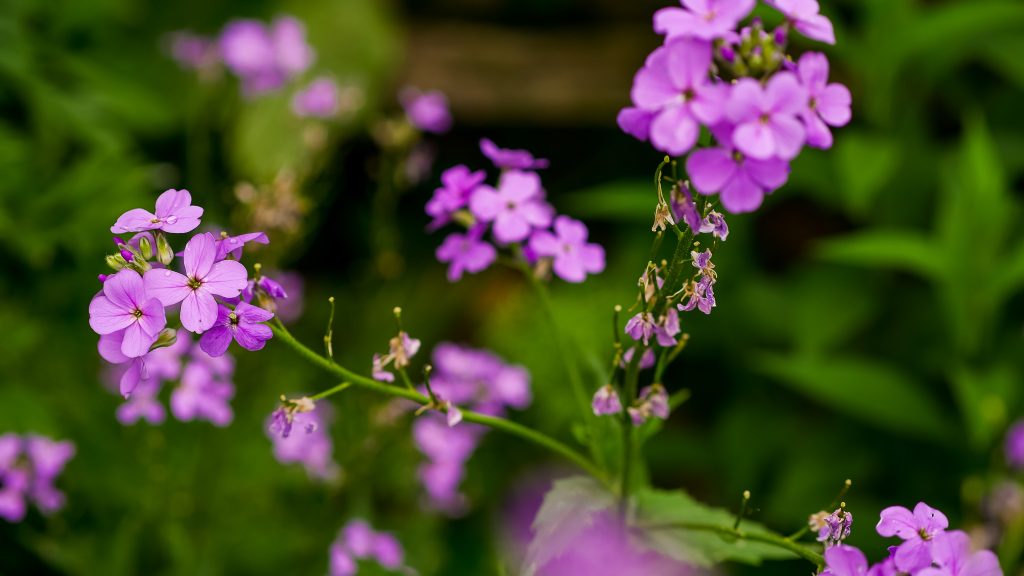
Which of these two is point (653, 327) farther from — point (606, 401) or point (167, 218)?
point (167, 218)

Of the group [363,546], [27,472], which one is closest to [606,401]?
[363,546]

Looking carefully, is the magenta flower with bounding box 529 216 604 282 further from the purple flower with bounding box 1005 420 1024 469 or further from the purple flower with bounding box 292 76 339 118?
the purple flower with bounding box 1005 420 1024 469

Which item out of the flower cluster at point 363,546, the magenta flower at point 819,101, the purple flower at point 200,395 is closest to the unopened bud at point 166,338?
the magenta flower at point 819,101

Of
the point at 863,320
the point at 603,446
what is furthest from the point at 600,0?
the point at 603,446

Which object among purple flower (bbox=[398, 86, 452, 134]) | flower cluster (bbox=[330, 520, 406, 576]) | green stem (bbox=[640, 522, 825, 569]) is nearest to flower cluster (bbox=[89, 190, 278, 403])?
green stem (bbox=[640, 522, 825, 569])

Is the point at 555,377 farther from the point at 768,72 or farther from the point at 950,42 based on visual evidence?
the point at 768,72
